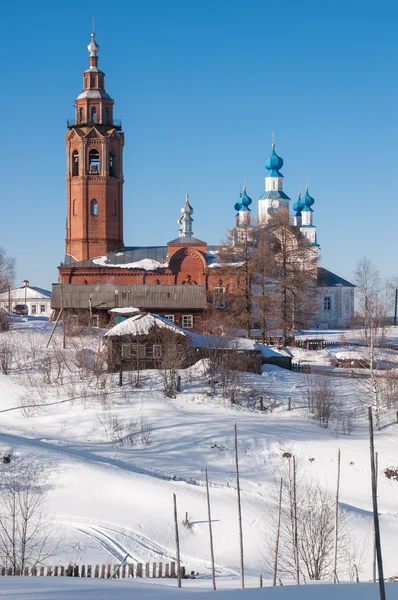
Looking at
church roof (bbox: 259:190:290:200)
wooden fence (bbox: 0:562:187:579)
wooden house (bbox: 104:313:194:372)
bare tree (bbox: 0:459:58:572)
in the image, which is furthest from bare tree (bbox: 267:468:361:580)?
church roof (bbox: 259:190:290:200)

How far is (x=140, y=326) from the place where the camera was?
29.1 m

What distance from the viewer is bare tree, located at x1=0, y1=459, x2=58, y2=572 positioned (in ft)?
47.1

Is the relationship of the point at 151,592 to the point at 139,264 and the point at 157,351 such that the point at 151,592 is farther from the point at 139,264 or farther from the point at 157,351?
the point at 139,264

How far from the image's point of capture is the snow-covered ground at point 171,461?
15641 mm

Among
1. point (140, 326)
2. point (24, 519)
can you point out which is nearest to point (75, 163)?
point (140, 326)

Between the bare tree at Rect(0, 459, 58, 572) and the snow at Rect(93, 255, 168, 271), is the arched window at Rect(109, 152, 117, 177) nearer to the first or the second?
the snow at Rect(93, 255, 168, 271)

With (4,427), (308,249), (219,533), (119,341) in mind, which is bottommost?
(219,533)

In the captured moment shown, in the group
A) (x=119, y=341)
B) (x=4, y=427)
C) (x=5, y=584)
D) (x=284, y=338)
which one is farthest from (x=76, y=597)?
(x=284, y=338)

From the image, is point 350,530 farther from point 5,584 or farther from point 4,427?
point 4,427

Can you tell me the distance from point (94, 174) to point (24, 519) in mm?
37190

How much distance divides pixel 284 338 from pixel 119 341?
10147 millimetres

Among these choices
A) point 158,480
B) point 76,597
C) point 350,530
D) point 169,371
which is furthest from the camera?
point 169,371

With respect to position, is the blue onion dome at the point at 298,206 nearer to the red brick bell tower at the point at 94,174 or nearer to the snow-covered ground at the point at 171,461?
the red brick bell tower at the point at 94,174

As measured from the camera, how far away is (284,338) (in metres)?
36.7
